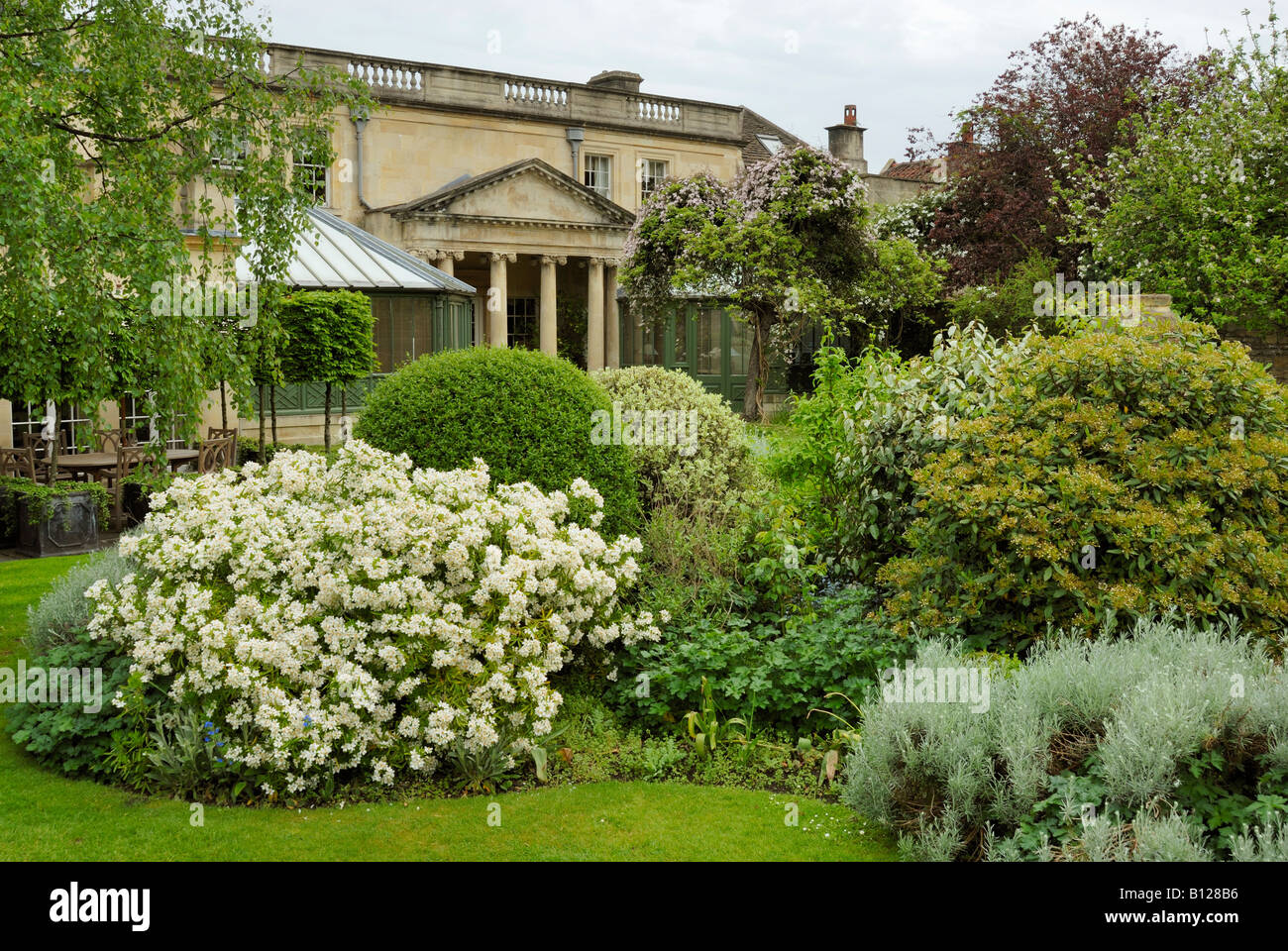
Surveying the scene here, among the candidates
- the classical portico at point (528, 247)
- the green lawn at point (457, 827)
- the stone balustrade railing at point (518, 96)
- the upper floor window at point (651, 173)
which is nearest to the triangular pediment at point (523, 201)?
the classical portico at point (528, 247)

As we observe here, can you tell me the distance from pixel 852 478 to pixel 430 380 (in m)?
3.15

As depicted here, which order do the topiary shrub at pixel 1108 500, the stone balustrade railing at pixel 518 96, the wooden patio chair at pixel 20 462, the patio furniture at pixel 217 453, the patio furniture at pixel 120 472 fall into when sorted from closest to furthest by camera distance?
the topiary shrub at pixel 1108 500, the patio furniture at pixel 120 472, the wooden patio chair at pixel 20 462, the patio furniture at pixel 217 453, the stone balustrade railing at pixel 518 96

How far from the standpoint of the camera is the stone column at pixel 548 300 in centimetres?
2878

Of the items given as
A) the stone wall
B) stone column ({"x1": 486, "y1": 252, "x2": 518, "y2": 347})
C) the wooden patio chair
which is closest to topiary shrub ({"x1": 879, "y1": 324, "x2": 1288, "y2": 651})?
the wooden patio chair

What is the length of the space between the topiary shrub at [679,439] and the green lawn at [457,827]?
→ 3653 mm

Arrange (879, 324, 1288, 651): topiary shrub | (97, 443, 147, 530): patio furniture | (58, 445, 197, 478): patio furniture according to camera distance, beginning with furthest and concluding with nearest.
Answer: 1. (58, 445, 197, 478): patio furniture
2. (97, 443, 147, 530): patio furniture
3. (879, 324, 1288, 651): topiary shrub

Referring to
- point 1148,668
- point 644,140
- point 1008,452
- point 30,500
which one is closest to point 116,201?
point 30,500

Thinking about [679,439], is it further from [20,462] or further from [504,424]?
[20,462]

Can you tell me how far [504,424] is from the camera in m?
7.71

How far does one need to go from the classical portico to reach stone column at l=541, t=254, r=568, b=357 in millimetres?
26

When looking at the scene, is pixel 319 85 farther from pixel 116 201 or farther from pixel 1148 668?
pixel 1148 668

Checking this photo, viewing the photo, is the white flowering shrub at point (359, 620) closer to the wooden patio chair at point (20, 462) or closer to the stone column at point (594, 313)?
the wooden patio chair at point (20, 462)

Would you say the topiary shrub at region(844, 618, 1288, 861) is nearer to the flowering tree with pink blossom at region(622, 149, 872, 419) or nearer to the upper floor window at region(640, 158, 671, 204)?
the flowering tree with pink blossom at region(622, 149, 872, 419)

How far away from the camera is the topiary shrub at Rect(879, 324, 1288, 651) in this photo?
585 cm
